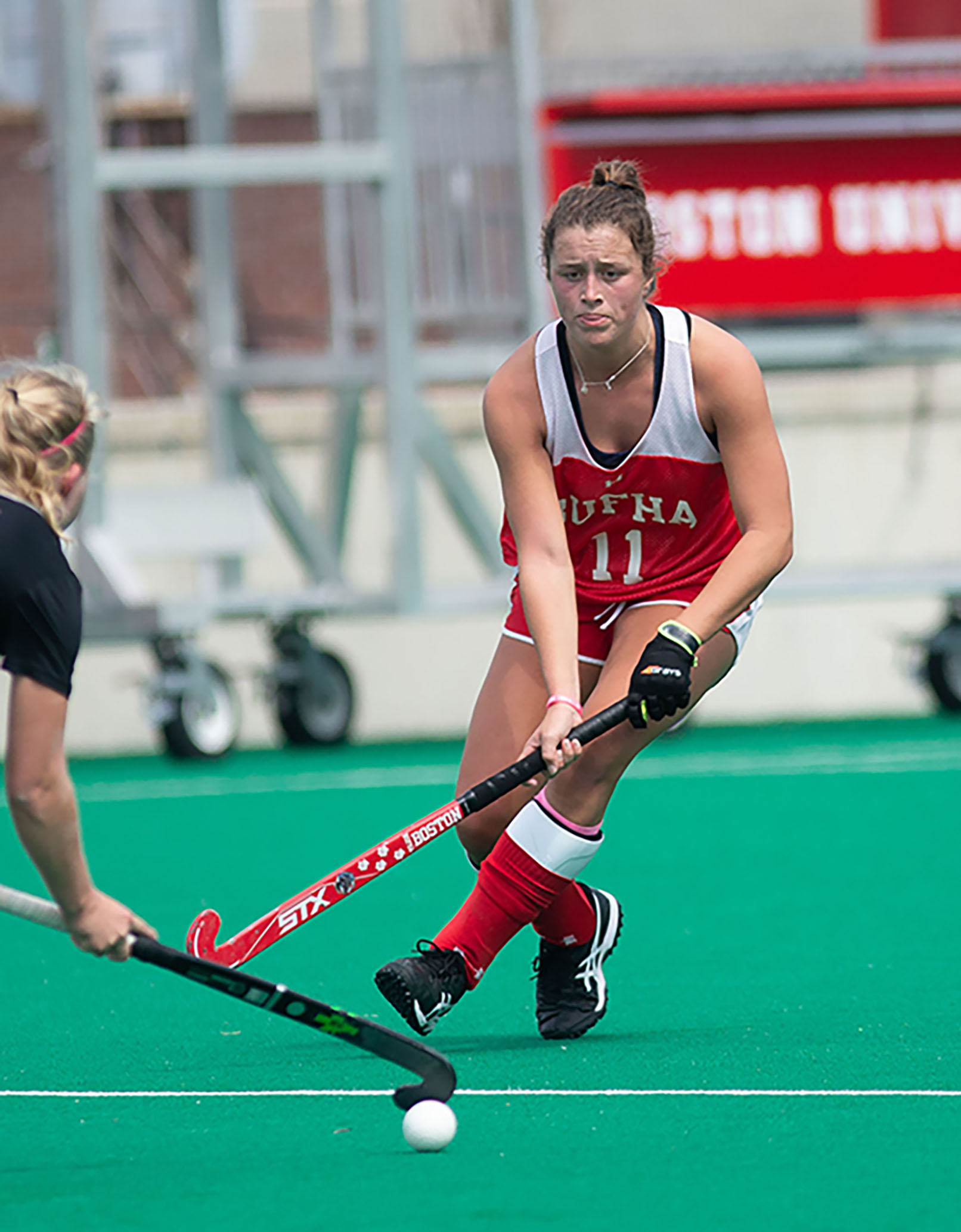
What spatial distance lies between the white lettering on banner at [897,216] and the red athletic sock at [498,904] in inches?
274

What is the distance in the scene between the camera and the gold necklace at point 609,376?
4133 mm

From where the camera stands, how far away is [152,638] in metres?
9.59

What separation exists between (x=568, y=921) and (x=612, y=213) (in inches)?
48.9

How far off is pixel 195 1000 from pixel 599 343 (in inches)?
61.7

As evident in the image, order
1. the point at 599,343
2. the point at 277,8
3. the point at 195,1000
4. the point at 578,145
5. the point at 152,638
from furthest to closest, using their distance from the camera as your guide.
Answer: the point at 277,8
the point at 578,145
the point at 152,638
the point at 195,1000
the point at 599,343

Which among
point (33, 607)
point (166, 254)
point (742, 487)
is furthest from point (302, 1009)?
point (166, 254)

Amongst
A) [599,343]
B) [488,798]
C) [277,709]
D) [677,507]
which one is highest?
[599,343]

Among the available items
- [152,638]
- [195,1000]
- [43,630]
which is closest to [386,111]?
[152,638]

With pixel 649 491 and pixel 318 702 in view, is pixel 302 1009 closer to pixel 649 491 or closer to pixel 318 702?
pixel 649 491

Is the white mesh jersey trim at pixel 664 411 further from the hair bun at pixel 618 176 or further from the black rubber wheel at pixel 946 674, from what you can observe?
the black rubber wheel at pixel 946 674

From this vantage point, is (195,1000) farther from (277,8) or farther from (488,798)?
(277,8)

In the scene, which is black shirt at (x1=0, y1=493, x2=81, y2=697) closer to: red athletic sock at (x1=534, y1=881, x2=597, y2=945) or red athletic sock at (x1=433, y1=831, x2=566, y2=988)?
red athletic sock at (x1=433, y1=831, x2=566, y2=988)

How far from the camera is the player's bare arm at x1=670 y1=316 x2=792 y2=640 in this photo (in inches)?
159

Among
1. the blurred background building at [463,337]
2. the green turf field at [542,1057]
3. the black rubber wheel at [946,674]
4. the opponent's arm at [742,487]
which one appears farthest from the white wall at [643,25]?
the opponent's arm at [742,487]
